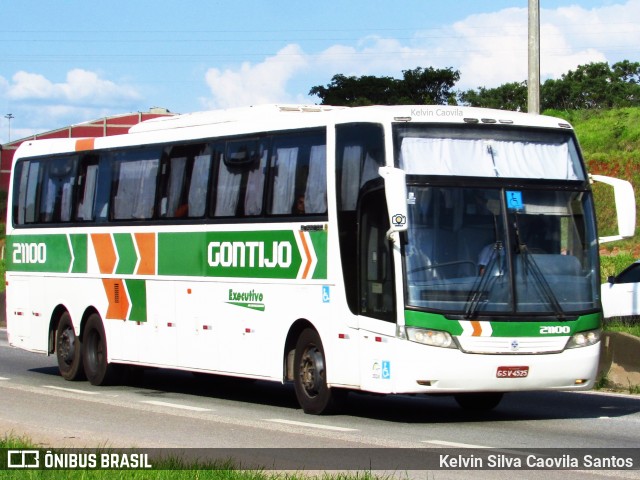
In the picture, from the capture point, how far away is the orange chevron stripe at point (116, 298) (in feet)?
63.6

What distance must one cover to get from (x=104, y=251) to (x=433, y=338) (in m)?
7.46

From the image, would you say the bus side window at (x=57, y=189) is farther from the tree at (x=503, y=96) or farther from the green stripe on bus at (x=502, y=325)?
the tree at (x=503, y=96)

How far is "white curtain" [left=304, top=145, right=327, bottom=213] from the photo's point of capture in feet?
49.6

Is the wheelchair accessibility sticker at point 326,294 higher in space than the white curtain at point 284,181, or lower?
lower

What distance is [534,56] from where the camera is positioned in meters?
21.3

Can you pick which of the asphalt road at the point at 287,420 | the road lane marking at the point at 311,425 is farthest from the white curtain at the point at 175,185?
the road lane marking at the point at 311,425

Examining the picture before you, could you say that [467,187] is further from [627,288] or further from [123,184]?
[627,288]

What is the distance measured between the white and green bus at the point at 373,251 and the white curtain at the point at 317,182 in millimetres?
26

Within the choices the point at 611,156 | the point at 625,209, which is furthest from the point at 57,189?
the point at 611,156

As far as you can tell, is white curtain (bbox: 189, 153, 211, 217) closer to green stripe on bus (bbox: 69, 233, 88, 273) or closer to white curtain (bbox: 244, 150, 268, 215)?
white curtain (bbox: 244, 150, 268, 215)

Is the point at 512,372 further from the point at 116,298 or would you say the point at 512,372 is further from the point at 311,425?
the point at 116,298

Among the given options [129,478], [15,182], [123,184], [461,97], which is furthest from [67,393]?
[461,97]

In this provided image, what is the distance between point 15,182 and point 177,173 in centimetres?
512

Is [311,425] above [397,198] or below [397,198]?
below
